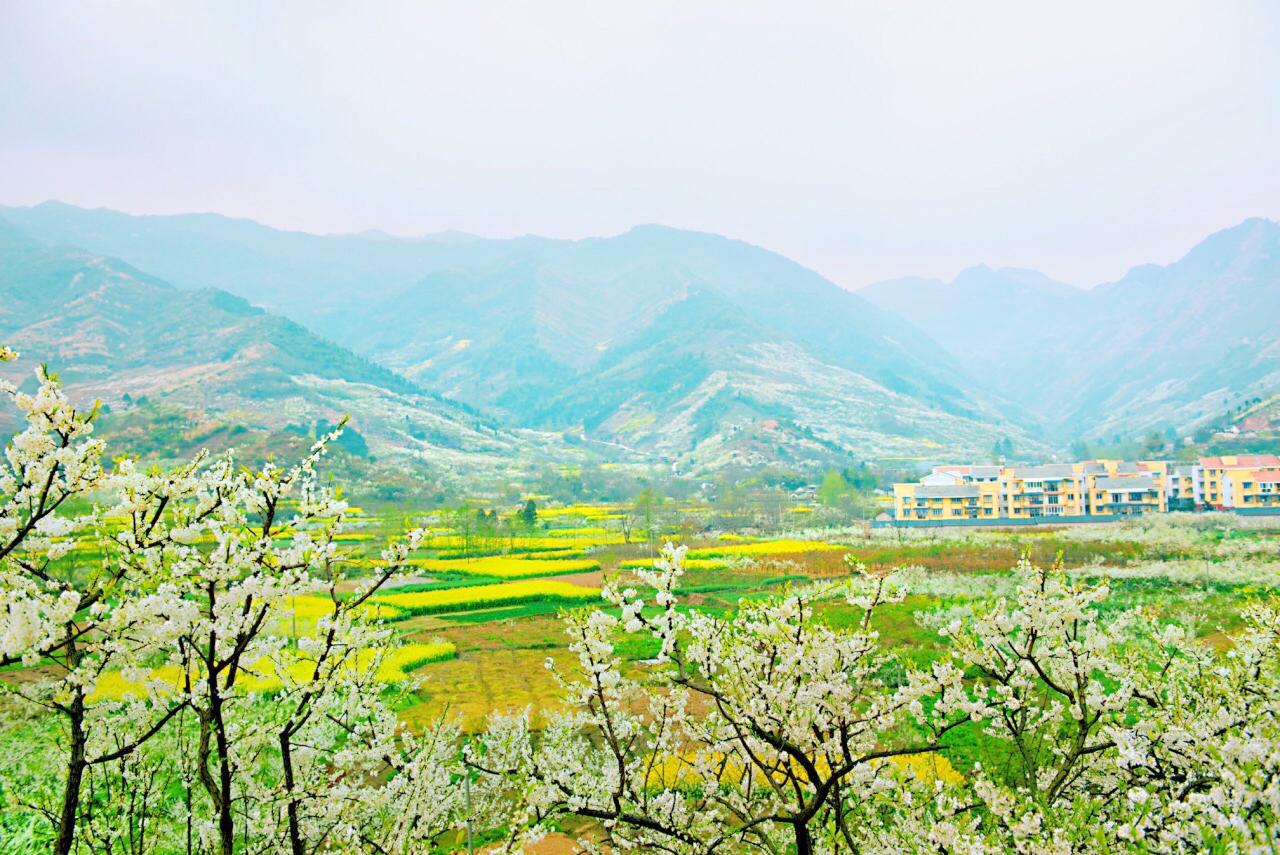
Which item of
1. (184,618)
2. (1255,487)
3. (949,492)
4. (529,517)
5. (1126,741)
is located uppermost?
(184,618)

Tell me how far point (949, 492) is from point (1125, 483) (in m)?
15.5

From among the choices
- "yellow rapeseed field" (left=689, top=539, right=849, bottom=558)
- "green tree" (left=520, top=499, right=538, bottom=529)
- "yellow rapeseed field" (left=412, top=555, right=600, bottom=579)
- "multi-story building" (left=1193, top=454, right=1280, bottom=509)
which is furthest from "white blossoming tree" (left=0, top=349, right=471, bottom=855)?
"multi-story building" (left=1193, top=454, right=1280, bottom=509)

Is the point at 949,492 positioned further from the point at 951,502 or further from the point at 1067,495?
the point at 1067,495

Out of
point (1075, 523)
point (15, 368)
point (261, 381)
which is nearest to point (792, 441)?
point (1075, 523)

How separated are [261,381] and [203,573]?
428 ft

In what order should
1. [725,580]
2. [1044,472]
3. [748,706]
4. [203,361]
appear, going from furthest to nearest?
[203,361] → [1044,472] → [725,580] → [748,706]

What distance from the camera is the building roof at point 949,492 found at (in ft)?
211

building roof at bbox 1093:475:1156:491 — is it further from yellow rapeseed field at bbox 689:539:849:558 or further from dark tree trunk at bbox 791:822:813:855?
dark tree trunk at bbox 791:822:813:855

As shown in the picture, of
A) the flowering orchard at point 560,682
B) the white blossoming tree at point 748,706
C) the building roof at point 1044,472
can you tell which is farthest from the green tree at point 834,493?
the white blossoming tree at point 748,706

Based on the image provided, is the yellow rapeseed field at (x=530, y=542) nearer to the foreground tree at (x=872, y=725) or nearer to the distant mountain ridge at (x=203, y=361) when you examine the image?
the foreground tree at (x=872, y=725)

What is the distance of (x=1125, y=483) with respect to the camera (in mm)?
64438

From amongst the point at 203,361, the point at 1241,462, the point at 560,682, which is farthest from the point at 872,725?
the point at 203,361

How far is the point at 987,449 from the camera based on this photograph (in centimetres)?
15350

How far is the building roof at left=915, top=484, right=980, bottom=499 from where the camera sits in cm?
6438
